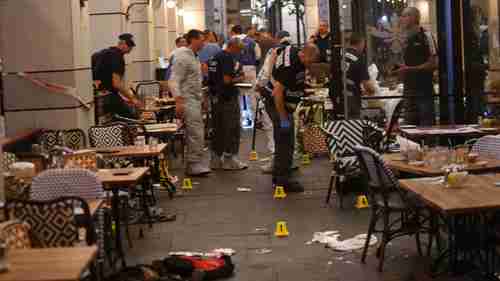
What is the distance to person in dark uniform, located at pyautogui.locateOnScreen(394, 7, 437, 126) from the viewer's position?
1345 cm

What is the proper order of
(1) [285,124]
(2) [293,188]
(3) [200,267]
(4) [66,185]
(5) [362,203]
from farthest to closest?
(2) [293,188]
(1) [285,124]
(5) [362,203]
(3) [200,267]
(4) [66,185]

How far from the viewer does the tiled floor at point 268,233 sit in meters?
8.41

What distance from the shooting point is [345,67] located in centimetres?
1360

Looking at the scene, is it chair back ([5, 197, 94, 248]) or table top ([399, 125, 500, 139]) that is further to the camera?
table top ([399, 125, 500, 139])

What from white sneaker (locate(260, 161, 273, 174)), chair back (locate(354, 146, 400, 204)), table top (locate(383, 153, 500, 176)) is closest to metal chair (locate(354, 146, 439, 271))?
chair back (locate(354, 146, 400, 204))

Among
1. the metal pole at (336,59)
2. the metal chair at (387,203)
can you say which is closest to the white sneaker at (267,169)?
the metal pole at (336,59)

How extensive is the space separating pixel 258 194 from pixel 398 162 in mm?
4002

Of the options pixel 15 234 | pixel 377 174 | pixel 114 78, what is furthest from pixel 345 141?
pixel 15 234

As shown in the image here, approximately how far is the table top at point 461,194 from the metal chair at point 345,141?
3.76 meters

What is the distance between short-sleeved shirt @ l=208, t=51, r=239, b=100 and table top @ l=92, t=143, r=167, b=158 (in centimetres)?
382

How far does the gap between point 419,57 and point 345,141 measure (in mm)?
2323

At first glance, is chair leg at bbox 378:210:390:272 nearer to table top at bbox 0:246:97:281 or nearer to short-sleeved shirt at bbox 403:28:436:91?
table top at bbox 0:246:97:281

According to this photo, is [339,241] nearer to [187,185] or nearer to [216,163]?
[187,185]

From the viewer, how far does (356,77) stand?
1369cm
